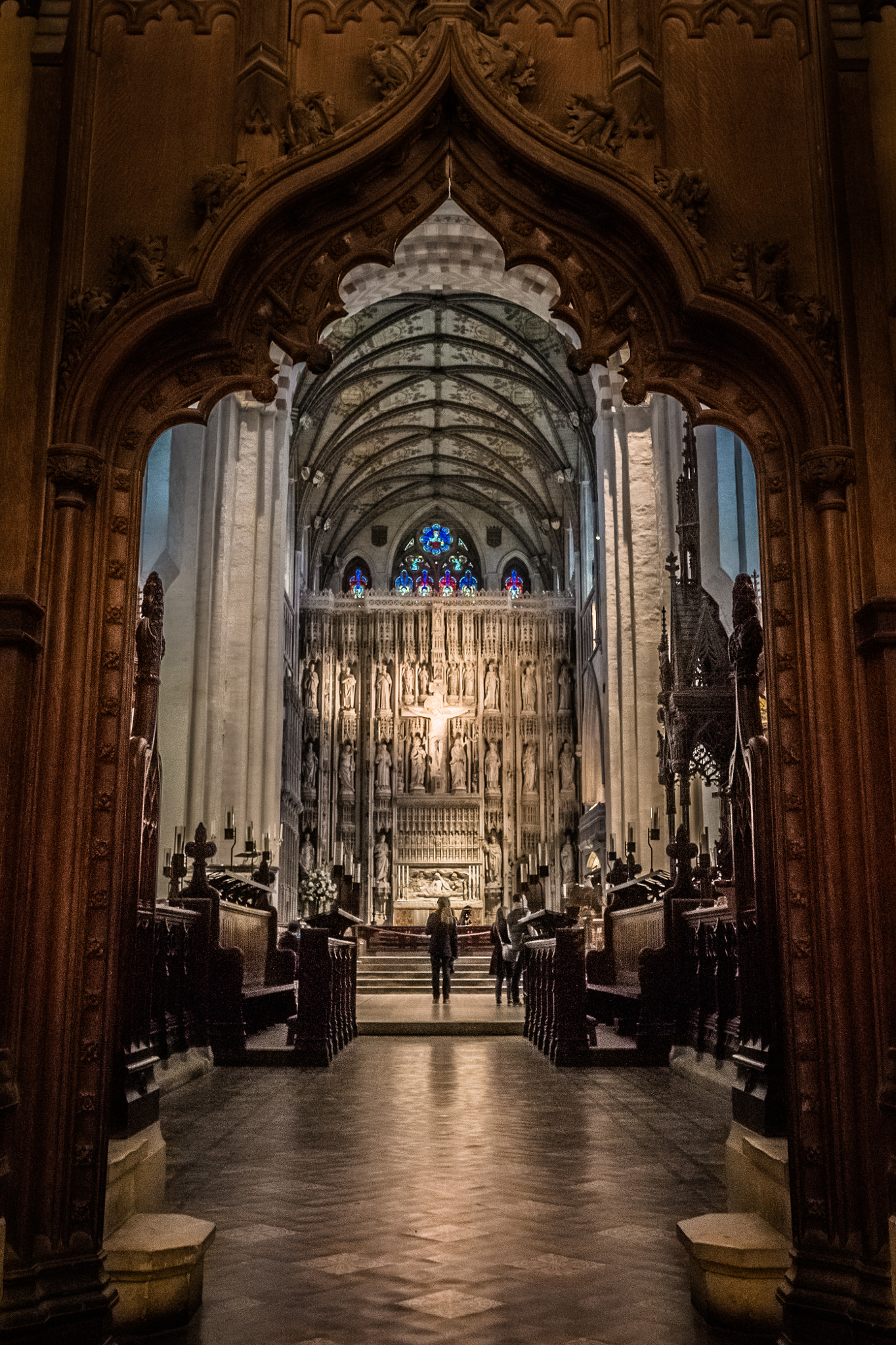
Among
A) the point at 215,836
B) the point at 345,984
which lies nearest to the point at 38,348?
the point at 345,984

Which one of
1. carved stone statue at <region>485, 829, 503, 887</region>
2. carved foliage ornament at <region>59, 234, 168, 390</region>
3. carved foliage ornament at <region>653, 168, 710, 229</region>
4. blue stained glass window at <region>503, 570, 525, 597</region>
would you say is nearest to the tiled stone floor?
carved foliage ornament at <region>59, 234, 168, 390</region>

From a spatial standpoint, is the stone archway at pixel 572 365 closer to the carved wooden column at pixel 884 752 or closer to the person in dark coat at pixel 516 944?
the carved wooden column at pixel 884 752

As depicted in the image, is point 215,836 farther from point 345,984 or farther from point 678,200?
point 678,200

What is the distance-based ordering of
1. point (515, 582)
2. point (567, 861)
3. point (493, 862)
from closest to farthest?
point (567, 861) < point (493, 862) < point (515, 582)

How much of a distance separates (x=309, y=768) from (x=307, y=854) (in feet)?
6.99

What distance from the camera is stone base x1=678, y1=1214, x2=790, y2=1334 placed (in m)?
3.10

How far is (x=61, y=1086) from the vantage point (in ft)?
10.6

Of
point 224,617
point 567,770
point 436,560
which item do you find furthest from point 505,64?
point 436,560

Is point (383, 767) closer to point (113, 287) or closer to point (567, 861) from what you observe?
point (567, 861)

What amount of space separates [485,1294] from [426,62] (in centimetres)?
373

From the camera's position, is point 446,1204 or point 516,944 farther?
point 516,944

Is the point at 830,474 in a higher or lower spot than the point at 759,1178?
higher

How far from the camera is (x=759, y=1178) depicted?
3.71 metres

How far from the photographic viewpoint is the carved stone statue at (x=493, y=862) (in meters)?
28.3
